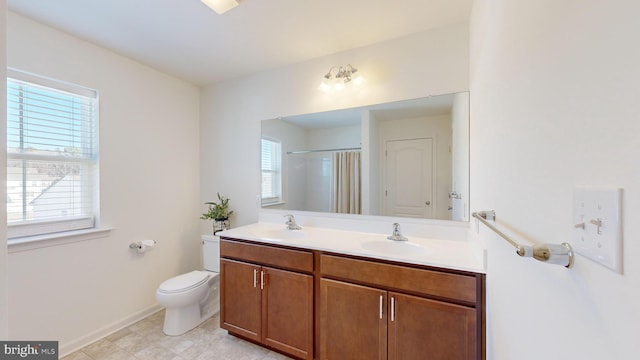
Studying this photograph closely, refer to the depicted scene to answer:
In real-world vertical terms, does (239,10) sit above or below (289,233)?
above

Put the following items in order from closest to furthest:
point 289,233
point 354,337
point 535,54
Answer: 1. point 535,54
2. point 354,337
3. point 289,233

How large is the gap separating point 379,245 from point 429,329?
608 mm

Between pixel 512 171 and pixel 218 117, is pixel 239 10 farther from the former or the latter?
pixel 512 171

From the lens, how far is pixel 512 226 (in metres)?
0.80

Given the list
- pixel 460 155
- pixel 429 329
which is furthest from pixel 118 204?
pixel 460 155

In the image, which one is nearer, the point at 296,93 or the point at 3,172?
the point at 3,172

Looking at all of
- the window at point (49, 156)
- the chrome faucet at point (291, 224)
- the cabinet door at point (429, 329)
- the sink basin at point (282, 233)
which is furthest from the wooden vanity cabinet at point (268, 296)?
the window at point (49, 156)

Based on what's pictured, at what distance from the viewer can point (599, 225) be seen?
15.1 inches

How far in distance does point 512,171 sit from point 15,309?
2.98 meters

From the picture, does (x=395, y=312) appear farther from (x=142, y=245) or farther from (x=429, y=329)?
(x=142, y=245)

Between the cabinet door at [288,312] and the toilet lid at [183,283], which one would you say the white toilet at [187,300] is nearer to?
the toilet lid at [183,283]

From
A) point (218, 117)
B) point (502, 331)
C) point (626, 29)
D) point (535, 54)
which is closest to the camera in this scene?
point (626, 29)

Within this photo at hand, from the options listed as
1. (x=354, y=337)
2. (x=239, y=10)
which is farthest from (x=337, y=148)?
(x=354, y=337)

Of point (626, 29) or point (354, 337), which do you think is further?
point (354, 337)
